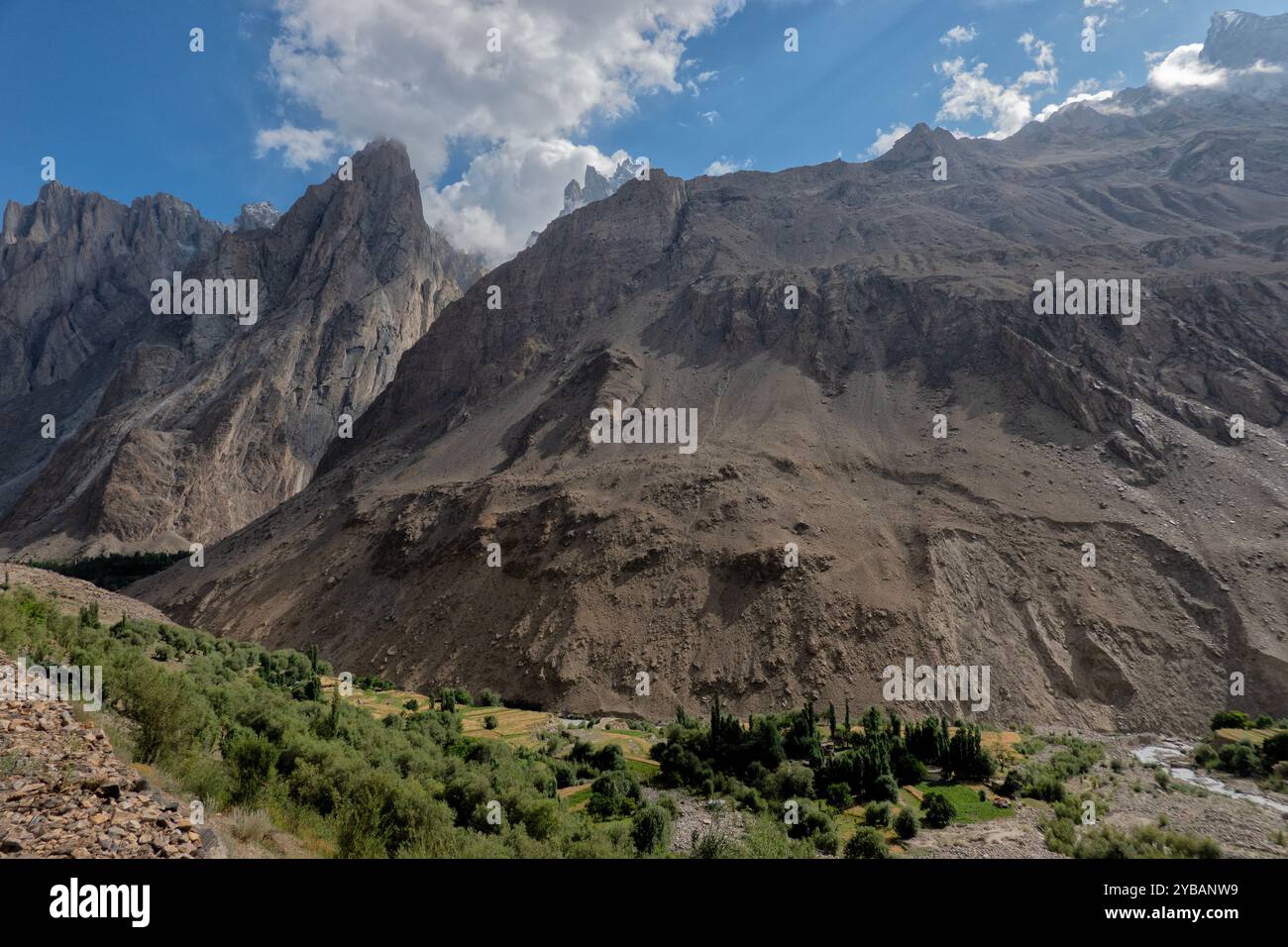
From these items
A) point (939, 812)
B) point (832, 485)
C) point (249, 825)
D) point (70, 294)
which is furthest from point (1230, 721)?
point (70, 294)

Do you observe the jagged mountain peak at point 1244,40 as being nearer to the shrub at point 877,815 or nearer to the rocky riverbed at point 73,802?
the shrub at point 877,815

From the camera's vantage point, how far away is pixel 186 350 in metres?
116

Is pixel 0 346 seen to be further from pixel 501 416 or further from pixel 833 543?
pixel 833 543

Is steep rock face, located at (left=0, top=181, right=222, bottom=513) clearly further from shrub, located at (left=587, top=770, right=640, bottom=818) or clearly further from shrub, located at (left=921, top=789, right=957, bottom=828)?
shrub, located at (left=921, top=789, right=957, bottom=828)

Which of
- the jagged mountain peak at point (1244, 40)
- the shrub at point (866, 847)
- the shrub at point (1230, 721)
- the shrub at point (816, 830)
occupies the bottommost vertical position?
the shrub at point (1230, 721)

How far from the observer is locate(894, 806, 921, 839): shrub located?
1798cm

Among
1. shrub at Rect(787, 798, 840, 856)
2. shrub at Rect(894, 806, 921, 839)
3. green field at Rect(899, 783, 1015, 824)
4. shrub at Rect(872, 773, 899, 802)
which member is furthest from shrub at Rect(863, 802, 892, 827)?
shrub at Rect(787, 798, 840, 856)

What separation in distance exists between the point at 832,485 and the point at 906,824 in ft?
99.0

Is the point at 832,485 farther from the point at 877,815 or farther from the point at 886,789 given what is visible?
the point at 877,815

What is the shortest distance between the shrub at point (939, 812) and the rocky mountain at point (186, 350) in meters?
92.5

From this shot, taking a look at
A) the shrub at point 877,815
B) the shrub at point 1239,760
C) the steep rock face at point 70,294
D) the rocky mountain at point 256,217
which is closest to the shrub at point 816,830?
the shrub at point 877,815

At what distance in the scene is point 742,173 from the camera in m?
103

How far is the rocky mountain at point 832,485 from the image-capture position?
34562mm
